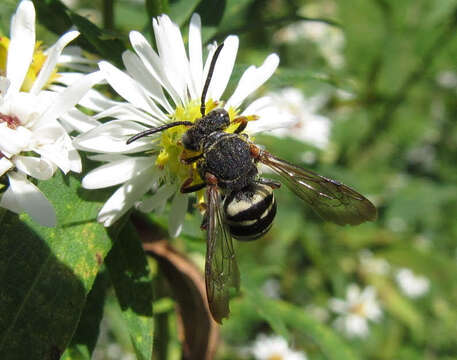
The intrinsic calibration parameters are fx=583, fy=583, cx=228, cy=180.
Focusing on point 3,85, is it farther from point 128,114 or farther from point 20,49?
point 128,114

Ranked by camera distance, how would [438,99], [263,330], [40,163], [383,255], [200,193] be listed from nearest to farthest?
[40,163] < [200,193] < [263,330] < [383,255] < [438,99]

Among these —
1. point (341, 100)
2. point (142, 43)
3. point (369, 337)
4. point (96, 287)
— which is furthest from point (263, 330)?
point (142, 43)

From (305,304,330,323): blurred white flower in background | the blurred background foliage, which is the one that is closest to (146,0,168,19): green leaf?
the blurred background foliage

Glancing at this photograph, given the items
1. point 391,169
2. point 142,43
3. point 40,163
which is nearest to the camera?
point 40,163

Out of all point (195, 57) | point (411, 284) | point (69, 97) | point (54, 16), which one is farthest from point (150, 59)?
point (411, 284)

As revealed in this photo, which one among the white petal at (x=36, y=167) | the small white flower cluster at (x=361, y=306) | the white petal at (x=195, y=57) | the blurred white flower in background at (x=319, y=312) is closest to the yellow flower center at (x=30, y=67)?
the white petal at (x=36, y=167)

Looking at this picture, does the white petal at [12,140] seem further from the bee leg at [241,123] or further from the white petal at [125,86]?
the bee leg at [241,123]

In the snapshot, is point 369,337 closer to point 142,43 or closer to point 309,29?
point 309,29
